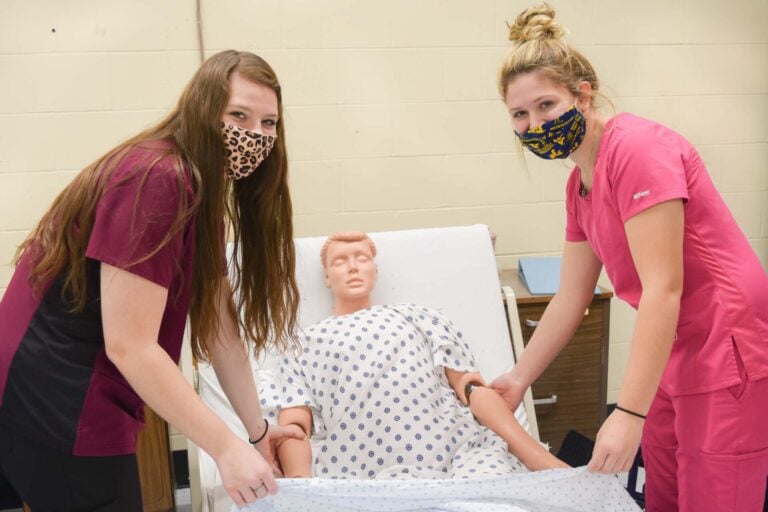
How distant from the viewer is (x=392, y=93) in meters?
2.91

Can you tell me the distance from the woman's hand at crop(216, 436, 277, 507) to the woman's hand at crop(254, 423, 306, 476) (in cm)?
40

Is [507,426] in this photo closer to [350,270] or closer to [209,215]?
[350,270]

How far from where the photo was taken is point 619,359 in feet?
10.7

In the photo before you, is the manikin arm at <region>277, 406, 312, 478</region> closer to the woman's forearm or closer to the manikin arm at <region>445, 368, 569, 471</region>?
the manikin arm at <region>445, 368, 569, 471</region>

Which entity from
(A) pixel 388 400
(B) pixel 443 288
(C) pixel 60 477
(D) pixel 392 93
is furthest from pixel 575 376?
(C) pixel 60 477

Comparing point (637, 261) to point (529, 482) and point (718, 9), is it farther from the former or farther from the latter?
point (718, 9)

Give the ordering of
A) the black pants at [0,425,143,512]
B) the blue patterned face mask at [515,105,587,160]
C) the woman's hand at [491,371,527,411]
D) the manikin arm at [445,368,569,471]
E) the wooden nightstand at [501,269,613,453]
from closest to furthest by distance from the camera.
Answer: the black pants at [0,425,143,512] → the blue patterned face mask at [515,105,587,160] → the manikin arm at [445,368,569,471] → the woman's hand at [491,371,527,411] → the wooden nightstand at [501,269,613,453]

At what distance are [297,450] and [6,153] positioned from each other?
1.68m

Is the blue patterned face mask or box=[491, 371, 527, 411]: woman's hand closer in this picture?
the blue patterned face mask

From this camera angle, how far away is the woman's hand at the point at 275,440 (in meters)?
1.62

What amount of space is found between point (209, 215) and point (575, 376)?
1745 mm

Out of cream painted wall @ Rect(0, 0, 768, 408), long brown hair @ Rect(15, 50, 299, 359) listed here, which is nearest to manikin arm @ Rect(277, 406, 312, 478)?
long brown hair @ Rect(15, 50, 299, 359)

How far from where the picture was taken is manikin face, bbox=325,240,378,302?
2.30 meters

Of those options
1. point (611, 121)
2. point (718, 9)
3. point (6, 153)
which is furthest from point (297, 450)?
point (718, 9)
